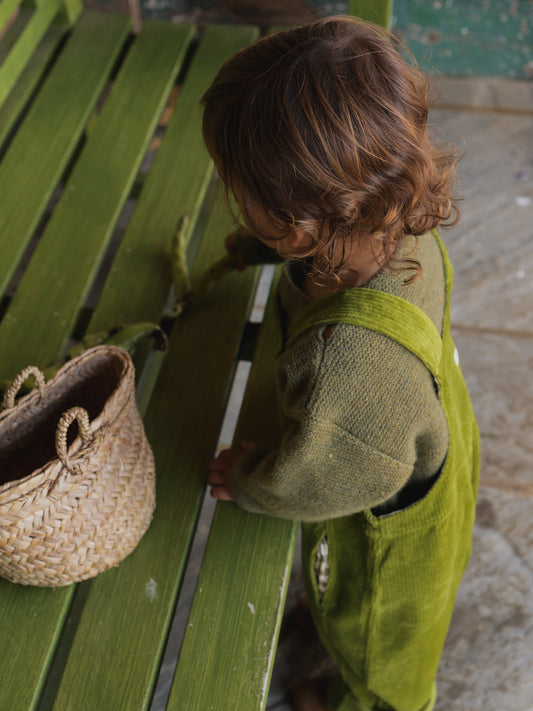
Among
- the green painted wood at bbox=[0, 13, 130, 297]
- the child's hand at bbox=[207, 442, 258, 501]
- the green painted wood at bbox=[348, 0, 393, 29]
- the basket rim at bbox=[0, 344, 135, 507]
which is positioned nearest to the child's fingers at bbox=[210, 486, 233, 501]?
the child's hand at bbox=[207, 442, 258, 501]

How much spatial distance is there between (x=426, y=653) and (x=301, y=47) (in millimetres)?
948

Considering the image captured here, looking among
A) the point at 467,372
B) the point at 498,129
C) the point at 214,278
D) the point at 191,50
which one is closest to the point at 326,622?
the point at 214,278

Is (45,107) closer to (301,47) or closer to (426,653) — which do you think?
(301,47)

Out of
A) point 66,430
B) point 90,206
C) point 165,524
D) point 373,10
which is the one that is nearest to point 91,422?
point 66,430

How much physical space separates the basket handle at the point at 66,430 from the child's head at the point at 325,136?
0.30 meters

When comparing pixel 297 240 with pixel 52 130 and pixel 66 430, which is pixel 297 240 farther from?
pixel 52 130

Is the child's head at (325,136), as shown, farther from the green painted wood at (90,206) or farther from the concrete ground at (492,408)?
the green painted wood at (90,206)

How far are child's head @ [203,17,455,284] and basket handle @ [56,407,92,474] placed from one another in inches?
11.9

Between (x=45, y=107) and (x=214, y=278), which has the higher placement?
(x=45, y=107)

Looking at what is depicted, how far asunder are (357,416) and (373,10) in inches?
31.4

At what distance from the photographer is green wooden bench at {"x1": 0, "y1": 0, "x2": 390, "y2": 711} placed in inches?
36.3

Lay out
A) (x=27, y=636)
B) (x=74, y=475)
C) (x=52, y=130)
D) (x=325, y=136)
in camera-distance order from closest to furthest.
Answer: (x=325, y=136) < (x=74, y=475) < (x=27, y=636) < (x=52, y=130)

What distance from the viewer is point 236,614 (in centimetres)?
96

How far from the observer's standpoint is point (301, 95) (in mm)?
683
